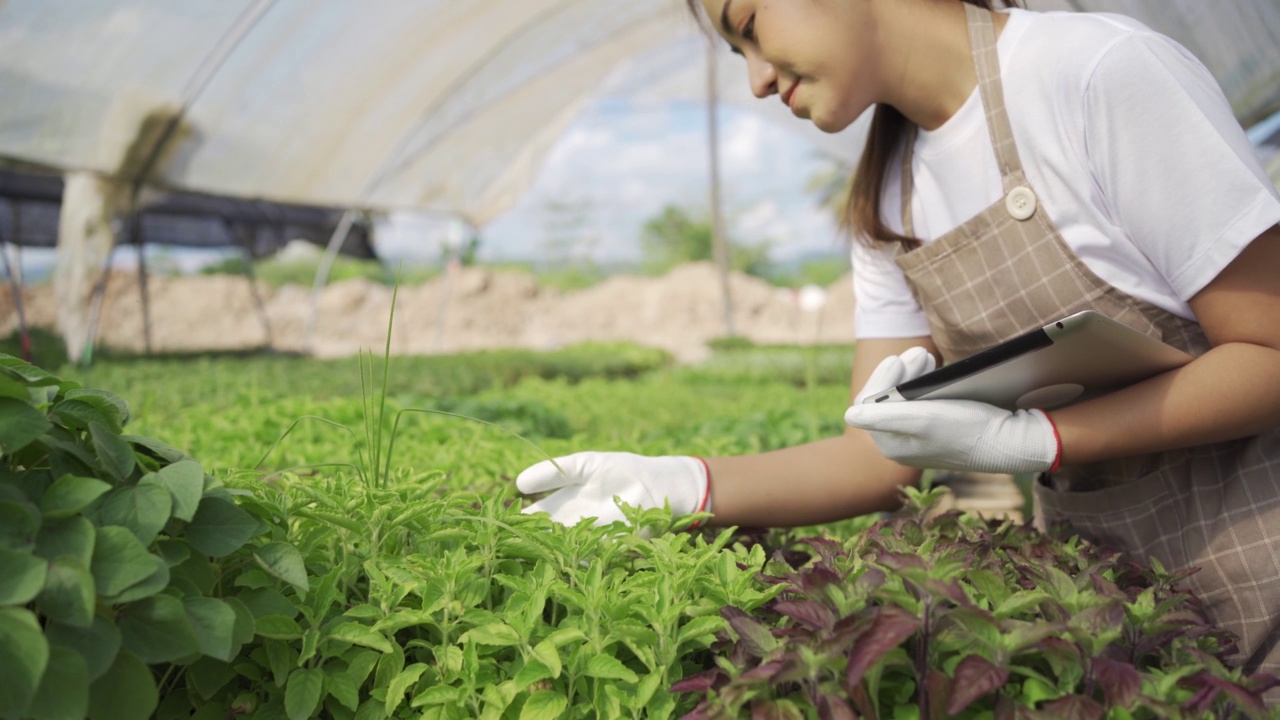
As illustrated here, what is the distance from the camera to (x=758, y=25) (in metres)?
1.33

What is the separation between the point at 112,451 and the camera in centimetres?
86

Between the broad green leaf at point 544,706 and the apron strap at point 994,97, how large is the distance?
35.3 inches

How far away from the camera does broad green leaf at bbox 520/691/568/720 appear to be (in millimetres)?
863

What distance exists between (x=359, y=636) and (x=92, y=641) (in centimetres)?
24

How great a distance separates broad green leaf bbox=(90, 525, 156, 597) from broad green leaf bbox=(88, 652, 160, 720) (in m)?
0.07

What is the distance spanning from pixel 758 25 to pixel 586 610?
833 mm

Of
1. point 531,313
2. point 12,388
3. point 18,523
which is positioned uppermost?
point 12,388

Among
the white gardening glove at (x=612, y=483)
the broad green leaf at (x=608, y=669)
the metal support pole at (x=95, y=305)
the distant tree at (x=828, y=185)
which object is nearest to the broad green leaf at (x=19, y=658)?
the broad green leaf at (x=608, y=669)

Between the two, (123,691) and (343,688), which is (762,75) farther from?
(123,691)

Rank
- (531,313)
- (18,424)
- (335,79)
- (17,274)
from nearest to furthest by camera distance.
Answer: (18,424) → (17,274) → (335,79) → (531,313)

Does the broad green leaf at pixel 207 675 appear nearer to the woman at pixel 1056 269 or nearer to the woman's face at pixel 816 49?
the woman at pixel 1056 269

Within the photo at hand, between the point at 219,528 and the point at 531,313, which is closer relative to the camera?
the point at 219,528

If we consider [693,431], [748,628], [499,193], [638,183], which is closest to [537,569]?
[748,628]

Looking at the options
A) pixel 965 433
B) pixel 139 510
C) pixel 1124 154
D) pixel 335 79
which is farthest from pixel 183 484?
pixel 335 79
